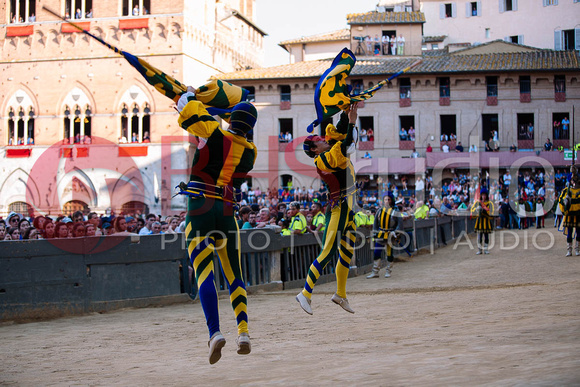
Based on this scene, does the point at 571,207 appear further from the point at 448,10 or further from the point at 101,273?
the point at 448,10

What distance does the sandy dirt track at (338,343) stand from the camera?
6669 mm

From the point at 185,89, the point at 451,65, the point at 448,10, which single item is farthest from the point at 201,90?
the point at 448,10

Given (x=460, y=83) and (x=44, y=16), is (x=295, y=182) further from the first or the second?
(x=44, y=16)

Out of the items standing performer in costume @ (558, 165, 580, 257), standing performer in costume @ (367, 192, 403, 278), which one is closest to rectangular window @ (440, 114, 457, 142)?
standing performer in costume @ (558, 165, 580, 257)

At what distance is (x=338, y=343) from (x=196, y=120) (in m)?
3.44

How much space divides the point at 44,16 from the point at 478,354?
5714 centimetres

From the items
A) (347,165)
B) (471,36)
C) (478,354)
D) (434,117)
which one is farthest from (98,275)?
(471,36)

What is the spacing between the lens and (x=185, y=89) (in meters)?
8.52

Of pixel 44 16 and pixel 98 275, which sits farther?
pixel 44 16

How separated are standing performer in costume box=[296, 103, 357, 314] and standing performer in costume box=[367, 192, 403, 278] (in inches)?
370

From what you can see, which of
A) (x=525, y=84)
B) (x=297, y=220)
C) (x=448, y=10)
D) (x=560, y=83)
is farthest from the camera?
(x=448, y=10)

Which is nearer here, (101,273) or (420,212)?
(101,273)

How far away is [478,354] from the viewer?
23.7ft

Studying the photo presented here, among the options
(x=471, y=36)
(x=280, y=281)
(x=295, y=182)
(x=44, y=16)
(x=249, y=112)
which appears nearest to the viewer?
(x=249, y=112)
